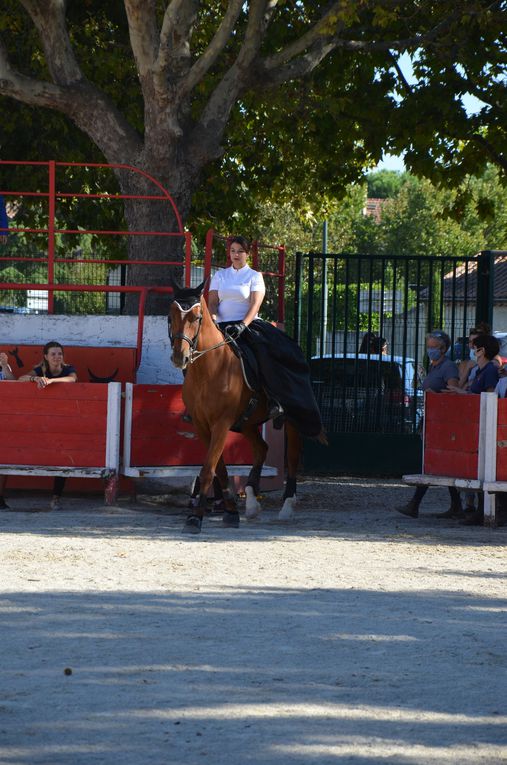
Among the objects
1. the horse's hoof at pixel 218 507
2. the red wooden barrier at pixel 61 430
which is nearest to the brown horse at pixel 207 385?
the horse's hoof at pixel 218 507

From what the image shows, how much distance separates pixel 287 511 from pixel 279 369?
145 cm

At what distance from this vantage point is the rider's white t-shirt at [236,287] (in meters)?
11.8

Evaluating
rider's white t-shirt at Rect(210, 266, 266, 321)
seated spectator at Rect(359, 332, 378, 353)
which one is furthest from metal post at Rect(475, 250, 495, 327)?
rider's white t-shirt at Rect(210, 266, 266, 321)

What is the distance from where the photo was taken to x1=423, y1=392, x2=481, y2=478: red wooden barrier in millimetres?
12414

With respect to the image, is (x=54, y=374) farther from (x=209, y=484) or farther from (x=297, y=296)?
(x=297, y=296)

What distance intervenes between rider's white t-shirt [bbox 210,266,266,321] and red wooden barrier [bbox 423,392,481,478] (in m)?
2.36

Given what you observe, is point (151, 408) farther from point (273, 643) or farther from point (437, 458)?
point (273, 643)

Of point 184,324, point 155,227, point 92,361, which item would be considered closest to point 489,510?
point 184,324

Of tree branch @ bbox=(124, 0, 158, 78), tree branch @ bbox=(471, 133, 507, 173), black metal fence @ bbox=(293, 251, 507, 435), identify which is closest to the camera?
tree branch @ bbox=(124, 0, 158, 78)

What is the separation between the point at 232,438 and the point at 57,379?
1.96 m

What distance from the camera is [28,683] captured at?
225 inches

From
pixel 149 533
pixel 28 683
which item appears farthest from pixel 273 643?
pixel 149 533

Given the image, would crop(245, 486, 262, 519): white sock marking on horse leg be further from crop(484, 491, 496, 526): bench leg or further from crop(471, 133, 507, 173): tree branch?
crop(471, 133, 507, 173): tree branch

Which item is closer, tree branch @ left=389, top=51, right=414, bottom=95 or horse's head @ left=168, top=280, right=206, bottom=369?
horse's head @ left=168, top=280, right=206, bottom=369
